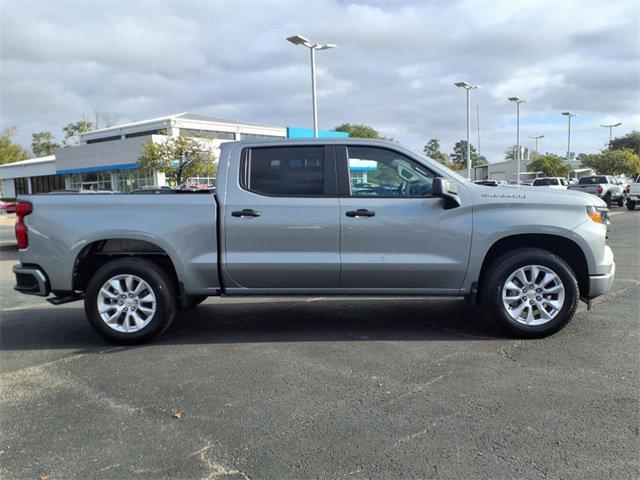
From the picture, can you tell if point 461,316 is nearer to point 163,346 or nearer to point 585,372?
point 585,372

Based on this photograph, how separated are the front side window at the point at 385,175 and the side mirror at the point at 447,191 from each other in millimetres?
209

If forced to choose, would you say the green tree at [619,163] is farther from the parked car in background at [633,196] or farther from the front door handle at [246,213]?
the front door handle at [246,213]

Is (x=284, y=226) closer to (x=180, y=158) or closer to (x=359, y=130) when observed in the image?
(x=180, y=158)

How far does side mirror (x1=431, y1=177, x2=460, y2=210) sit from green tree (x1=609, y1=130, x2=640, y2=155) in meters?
88.9

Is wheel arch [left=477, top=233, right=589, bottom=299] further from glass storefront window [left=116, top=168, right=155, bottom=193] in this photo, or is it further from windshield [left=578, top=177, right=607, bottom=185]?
glass storefront window [left=116, top=168, right=155, bottom=193]

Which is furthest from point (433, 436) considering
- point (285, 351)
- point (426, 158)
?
point (426, 158)

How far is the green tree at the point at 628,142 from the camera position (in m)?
82.5

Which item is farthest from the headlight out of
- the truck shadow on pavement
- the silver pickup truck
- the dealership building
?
the dealership building

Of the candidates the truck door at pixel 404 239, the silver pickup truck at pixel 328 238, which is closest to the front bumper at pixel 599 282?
the silver pickup truck at pixel 328 238

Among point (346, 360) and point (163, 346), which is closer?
point (346, 360)

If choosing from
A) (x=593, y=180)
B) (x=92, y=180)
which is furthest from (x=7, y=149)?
(x=593, y=180)

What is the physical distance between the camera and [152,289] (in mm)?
5184

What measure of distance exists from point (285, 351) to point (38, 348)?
8.02ft

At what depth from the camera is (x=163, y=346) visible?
523 centimetres
